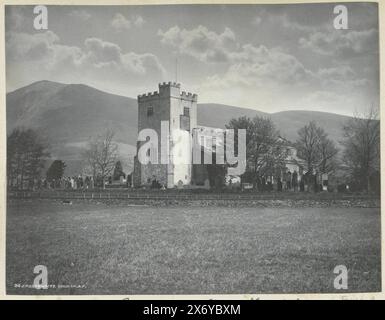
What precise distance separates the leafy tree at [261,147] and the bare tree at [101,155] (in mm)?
5168

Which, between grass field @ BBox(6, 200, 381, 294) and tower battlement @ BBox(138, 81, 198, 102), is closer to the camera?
grass field @ BBox(6, 200, 381, 294)

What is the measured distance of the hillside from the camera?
12273mm

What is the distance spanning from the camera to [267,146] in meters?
20.4

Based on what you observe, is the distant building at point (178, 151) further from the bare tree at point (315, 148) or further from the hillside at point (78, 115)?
the hillside at point (78, 115)

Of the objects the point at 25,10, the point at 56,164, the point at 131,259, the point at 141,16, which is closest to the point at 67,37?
the point at 25,10

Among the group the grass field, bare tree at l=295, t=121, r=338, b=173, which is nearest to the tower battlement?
bare tree at l=295, t=121, r=338, b=173

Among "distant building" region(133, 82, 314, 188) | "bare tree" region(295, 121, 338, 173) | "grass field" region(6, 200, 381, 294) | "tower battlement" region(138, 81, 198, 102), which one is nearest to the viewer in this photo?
"grass field" region(6, 200, 381, 294)

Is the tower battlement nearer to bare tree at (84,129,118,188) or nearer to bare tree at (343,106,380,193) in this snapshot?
bare tree at (84,129,118,188)

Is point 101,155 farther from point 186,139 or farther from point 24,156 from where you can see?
point 24,156

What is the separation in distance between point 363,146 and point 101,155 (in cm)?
1012

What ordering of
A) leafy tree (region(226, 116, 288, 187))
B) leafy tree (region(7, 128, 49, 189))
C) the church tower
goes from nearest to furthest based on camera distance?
leafy tree (region(7, 128, 49, 189))
the church tower
leafy tree (region(226, 116, 288, 187))

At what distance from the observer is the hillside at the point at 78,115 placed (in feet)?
40.3

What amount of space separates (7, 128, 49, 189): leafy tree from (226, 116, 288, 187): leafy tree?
7204mm

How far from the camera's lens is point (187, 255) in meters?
10.8
